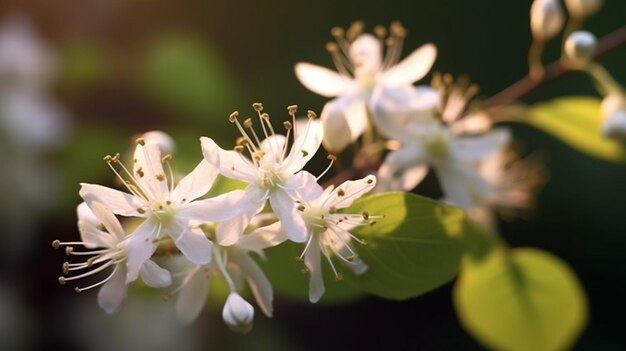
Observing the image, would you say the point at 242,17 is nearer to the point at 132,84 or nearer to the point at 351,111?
the point at 132,84

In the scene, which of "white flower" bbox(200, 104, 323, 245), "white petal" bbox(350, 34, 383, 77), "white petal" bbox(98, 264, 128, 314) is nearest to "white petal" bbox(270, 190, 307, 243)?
"white flower" bbox(200, 104, 323, 245)

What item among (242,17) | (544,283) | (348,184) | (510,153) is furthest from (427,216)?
(242,17)

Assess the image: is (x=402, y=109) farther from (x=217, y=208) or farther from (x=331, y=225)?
(x=217, y=208)

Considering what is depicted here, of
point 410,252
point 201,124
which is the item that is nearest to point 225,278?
point 410,252

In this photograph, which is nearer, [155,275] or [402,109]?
[155,275]

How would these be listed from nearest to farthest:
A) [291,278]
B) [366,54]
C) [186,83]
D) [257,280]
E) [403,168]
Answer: [257,280] → [291,278] → [403,168] → [366,54] → [186,83]

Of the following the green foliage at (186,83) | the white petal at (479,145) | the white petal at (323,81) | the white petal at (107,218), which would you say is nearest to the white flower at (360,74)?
the white petal at (323,81)

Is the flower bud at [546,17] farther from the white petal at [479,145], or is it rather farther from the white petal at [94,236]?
the white petal at [94,236]
